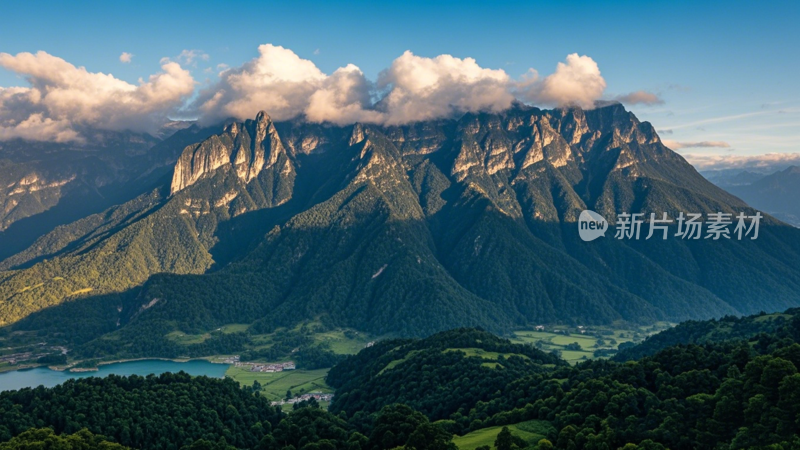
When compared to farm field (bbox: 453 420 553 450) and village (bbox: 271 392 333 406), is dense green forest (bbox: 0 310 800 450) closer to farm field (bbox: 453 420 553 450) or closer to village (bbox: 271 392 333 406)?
farm field (bbox: 453 420 553 450)

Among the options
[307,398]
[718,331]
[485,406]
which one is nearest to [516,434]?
[485,406]

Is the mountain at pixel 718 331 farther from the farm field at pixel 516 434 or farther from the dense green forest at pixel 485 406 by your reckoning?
the farm field at pixel 516 434

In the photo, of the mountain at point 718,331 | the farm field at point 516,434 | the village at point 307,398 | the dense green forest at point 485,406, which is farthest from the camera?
the village at point 307,398

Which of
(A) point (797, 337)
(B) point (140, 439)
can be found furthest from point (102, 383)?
(A) point (797, 337)

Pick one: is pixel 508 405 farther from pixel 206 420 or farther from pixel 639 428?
pixel 206 420

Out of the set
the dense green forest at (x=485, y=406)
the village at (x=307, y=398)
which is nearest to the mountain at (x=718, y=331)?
the dense green forest at (x=485, y=406)

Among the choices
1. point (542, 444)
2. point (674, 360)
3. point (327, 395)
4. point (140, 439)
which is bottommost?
point (327, 395)

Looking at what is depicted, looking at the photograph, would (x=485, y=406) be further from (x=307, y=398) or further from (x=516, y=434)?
(x=307, y=398)

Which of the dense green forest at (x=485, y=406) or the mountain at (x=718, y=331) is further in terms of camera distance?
the mountain at (x=718, y=331)

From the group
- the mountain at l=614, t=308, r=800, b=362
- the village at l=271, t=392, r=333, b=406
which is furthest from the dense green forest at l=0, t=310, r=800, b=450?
the village at l=271, t=392, r=333, b=406
